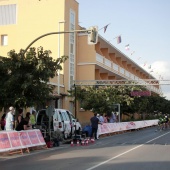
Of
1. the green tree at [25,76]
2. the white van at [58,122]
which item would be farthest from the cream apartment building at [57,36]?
the green tree at [25,76]

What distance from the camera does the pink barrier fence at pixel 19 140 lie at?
1531 centimetres

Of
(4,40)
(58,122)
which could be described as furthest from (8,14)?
(58,122)

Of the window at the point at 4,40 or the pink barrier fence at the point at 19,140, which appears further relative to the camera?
the window at the point at 4,40

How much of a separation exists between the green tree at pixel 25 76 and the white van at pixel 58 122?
8.12ft

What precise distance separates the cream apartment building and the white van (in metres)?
12.1

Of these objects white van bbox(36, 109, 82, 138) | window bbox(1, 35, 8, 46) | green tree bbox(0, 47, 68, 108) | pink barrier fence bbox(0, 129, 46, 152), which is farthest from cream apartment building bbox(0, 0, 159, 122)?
pink barrier fence bbox(0, 129, 46, 152)

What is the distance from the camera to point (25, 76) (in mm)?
19938

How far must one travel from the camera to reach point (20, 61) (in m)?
20.1

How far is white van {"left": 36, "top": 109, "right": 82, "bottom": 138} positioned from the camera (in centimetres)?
2262

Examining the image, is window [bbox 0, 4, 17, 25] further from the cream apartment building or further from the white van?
the white van

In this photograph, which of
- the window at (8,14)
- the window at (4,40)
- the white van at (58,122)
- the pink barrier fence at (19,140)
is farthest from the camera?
the window at (4,40)

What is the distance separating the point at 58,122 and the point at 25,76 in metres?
4.32

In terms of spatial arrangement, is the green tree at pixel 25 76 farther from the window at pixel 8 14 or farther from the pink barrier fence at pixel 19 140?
the window at pixel 8 14

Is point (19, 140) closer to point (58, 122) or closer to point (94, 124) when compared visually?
Answer: point (58, 122)
